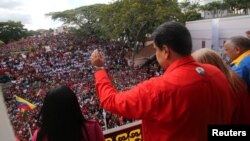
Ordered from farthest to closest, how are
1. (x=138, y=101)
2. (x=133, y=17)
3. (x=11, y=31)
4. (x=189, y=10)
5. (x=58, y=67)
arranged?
(x=189, y=10) < (x=58, y=67) < (x=133, y=17) < (x=11, y=31) < (x=138, y=101)

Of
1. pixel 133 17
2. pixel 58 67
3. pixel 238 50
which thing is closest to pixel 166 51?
pixel 238 50

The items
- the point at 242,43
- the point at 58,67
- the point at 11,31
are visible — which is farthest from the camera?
the point at 58,67

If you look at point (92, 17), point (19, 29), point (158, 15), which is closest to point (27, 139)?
point (19, 29)

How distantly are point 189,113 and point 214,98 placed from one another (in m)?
0.09

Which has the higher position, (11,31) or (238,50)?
(238,50)

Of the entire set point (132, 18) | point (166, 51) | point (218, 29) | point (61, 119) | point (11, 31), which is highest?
point (166, 51)

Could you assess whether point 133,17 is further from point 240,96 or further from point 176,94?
point 176,94

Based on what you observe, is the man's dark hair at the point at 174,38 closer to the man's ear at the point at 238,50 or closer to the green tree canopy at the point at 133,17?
the man's ear at the point at 238,50

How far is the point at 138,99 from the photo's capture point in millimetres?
712

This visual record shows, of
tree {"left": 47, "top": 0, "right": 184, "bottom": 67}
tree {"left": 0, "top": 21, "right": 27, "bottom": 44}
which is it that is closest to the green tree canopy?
tree {"left": 47, "top": 0, "right": 184, "bottom": 67}

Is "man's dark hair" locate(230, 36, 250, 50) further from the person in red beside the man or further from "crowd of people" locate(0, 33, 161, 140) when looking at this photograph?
"crowd of people" locate(0, 33, 161, 140)

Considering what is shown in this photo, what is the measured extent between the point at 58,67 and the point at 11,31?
4965mm

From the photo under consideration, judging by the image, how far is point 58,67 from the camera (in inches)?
429

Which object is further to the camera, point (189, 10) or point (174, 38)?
point (189, 10)
